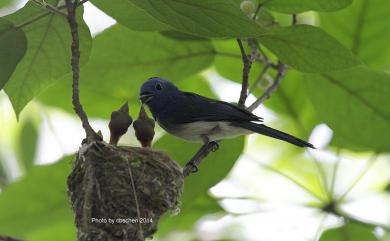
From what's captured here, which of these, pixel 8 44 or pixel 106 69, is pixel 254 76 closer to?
pixel 106 69

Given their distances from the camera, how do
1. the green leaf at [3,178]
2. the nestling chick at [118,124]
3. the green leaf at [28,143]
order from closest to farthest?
the nestling chick at [118,124] → the green leaf at [3,178] → the green leaf at [28,143]

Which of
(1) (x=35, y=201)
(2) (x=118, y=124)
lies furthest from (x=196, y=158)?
(1) (x=35, y=201)

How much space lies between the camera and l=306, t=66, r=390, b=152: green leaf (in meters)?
3.93

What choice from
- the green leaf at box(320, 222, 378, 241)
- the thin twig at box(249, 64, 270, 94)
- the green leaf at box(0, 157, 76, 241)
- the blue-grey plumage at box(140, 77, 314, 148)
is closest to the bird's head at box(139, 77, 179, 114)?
the blue-grey plumage at box(140, 77, 314, 148)

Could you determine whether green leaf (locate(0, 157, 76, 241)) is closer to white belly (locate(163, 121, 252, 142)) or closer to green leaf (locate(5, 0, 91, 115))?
green leaf (locate(5, 0, 91, 115))

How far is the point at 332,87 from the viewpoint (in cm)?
400

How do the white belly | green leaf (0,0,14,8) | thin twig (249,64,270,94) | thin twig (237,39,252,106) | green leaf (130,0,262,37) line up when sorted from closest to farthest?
green leaf (130,0,262,37) < thin twig (237,39,252,106) < thin twig (249,64,270,94) < the white belly < green leaf (0,0,14,8)

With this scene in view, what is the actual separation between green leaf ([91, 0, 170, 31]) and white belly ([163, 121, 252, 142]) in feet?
3.08

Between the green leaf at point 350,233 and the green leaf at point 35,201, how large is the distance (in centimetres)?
146

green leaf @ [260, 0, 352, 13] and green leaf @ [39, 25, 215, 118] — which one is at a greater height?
green leaf @ [260, 0, 352, 13]

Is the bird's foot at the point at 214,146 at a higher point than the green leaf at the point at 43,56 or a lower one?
higher

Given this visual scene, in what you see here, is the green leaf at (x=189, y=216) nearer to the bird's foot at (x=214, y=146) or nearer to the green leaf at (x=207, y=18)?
the bird's foot at (x=214, y=146)

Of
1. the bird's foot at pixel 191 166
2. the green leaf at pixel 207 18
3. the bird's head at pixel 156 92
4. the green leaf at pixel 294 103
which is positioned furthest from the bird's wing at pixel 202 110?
the green leaf at pixel 207 18

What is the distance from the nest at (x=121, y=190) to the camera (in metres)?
3.18
